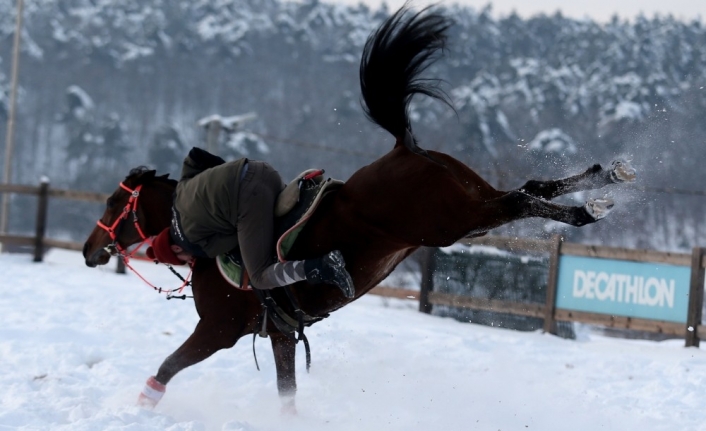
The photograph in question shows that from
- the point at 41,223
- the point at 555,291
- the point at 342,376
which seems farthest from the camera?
the point at 41,223

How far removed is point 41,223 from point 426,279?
20.3ft

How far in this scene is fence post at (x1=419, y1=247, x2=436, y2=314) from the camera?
970 centimetres

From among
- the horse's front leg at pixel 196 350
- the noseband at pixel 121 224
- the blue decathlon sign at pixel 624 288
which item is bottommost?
the horse's front leg at pixel 196 350

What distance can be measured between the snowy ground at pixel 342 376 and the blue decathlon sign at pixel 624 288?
0.42m

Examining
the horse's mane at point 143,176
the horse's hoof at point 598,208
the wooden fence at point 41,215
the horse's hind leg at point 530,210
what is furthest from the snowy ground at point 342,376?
the wooden fence at point 41,215

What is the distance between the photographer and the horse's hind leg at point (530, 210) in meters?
3.69

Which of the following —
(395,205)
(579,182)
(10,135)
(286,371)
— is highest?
(10,135)

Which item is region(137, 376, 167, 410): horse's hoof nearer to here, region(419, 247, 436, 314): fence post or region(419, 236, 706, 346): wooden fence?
region(419, 236, 706, 346): wooden fence

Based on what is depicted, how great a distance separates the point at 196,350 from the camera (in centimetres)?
457

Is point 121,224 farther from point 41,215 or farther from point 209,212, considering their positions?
point 41,215

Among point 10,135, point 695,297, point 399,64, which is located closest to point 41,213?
point 10,135

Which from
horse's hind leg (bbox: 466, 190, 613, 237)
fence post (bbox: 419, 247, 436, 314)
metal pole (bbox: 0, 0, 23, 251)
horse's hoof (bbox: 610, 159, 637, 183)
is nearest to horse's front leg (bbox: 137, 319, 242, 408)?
horse's hind leg (bbox: 466, 190, 613, 237)

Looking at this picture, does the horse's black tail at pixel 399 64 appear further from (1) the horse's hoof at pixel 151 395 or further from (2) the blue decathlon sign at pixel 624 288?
(2) the blue decathlon sign at pixel 624 288

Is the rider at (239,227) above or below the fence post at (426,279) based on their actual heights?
above
